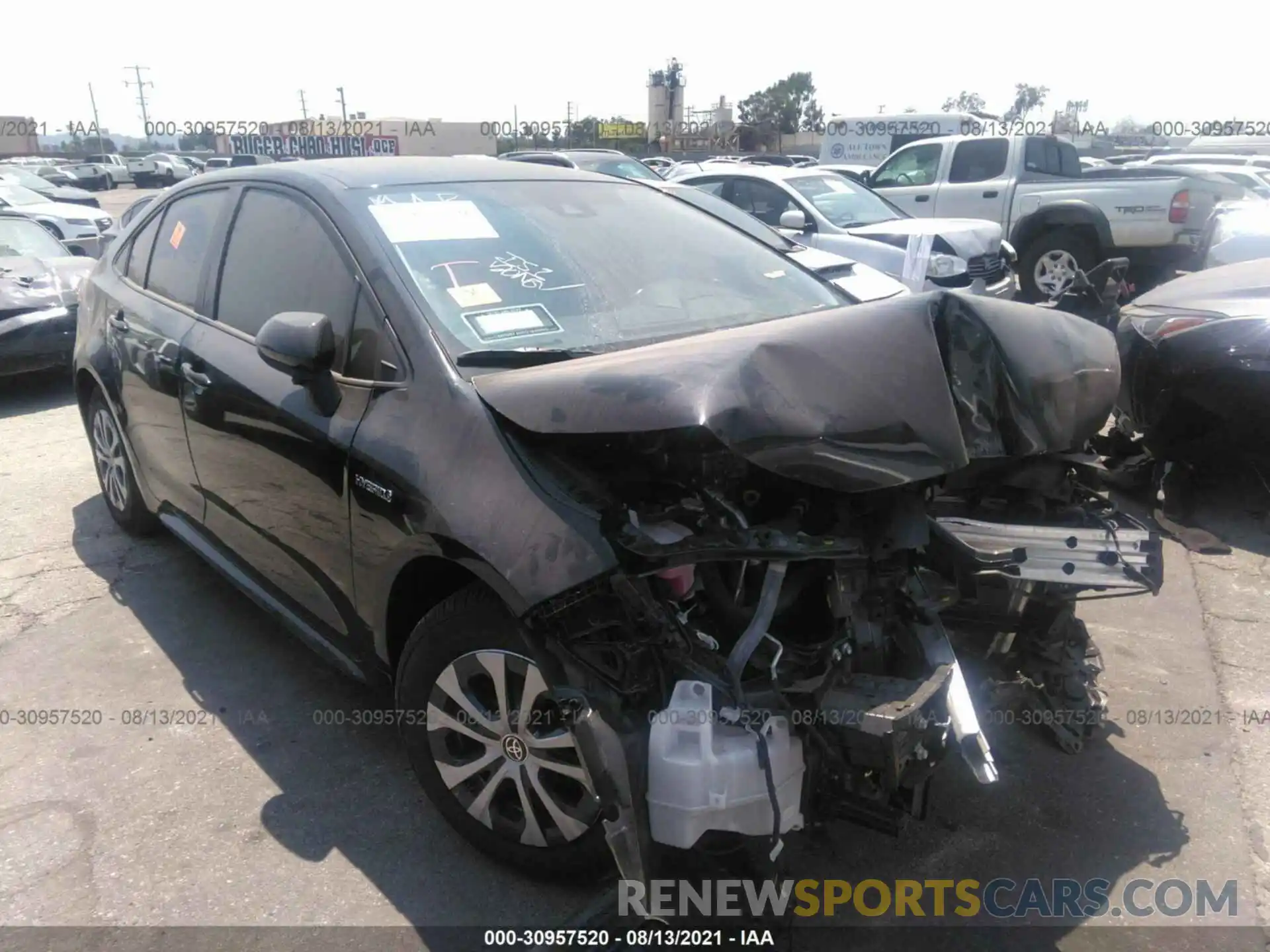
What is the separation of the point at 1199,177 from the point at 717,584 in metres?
11.6

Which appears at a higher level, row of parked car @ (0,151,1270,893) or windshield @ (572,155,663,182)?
windshield @ (572,155,663,182)

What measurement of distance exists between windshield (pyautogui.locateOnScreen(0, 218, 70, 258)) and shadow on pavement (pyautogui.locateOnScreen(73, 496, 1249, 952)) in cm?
705

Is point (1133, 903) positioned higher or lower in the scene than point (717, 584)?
lower

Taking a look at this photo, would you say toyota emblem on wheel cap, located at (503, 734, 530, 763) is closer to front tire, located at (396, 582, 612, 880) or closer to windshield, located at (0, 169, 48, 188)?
front tire, located at (396, 582, 612, 880)

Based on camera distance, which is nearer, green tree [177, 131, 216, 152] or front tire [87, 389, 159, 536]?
front tire [87, 389, 159, 536]

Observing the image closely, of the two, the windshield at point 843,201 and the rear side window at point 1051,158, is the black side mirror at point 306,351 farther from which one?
the rear side window at point 1051,158

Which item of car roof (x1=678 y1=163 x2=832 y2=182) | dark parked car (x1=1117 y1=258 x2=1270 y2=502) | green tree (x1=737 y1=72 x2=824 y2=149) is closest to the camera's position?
dark parked car (x1=1117 y1=258 x2=1270 y2=502)

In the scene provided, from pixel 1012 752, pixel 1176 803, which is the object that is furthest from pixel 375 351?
pixel 1176 803

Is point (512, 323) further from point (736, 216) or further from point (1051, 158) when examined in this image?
point (1051, 158)

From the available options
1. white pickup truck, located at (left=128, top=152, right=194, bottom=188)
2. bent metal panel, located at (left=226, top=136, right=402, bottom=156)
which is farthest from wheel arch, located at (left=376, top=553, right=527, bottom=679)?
white pickup truck, located at (left=128, top=152, right=194, bottom=188)

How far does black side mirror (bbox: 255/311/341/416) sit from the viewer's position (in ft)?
9.20

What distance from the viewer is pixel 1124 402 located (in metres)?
5.36

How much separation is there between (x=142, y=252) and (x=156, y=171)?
4581cm

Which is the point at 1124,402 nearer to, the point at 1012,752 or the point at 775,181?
the point at 1012,752
